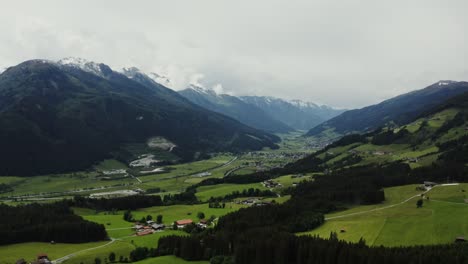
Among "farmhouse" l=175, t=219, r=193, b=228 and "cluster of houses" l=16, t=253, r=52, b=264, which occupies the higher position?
"farmhouse" l=175, t=219, r=193, b=228

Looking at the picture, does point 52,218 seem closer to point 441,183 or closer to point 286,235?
point 286,235

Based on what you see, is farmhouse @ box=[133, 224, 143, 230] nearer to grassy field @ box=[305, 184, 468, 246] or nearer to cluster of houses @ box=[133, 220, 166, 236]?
cluster of houses @ box=[133, 220, 166, 236]

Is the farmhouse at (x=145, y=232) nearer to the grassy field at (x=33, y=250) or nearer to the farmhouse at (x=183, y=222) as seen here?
the farmhouse at (x=183, y=222)

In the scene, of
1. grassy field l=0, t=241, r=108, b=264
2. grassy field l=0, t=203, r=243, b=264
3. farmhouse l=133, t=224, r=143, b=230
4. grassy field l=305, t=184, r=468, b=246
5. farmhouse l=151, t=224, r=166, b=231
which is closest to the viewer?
grassy field l=305, t=184, r=468, b=246

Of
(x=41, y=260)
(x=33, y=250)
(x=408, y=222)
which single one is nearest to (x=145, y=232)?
(x=33, y=250)

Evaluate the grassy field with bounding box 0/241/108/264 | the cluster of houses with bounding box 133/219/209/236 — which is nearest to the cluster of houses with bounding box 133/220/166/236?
the cluster of houses with bounding box 133/219/209/236

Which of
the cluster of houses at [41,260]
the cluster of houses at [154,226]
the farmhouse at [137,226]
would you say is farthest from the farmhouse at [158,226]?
the cluster of houses at [41,260]

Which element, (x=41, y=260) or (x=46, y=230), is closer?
(x=41, y=260)

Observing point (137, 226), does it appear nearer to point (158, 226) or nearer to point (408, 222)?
point (158, 226)
